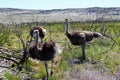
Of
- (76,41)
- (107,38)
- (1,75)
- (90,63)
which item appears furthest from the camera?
(107,38)

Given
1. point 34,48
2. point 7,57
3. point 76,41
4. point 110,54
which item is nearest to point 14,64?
point 7,57

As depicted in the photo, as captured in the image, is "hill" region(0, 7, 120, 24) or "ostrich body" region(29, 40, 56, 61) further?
"hill" region(0, 7, 120, 24)

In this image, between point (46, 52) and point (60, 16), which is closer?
point (46, 52)

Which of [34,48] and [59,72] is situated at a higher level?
[34,48]

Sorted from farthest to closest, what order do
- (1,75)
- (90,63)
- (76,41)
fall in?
1. (76,41)
2. (90,63)
3. (1,75)

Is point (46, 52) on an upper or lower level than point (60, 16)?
upper

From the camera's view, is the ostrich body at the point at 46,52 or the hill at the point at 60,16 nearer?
the ostrich body at the point at 46,52

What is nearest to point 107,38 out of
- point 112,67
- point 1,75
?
point 112,67

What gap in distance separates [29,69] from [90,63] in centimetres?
257

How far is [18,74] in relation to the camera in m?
8.20

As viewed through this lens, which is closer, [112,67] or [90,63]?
[112,67]

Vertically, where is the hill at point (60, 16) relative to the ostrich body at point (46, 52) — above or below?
below

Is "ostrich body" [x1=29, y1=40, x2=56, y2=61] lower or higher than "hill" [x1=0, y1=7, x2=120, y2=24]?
higher

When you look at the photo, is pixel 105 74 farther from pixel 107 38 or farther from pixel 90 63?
pixel 107 38
